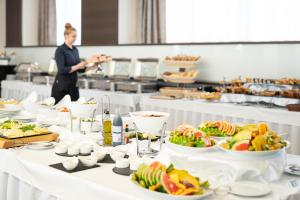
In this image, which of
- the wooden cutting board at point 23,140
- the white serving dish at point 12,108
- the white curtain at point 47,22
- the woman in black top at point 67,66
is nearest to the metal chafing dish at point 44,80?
the woman in black top at point 67,66

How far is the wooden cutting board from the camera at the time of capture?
1.80 meters

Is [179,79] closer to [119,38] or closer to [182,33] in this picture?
[182,33]

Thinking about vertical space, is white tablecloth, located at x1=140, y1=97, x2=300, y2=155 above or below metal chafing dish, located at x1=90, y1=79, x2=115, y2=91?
below

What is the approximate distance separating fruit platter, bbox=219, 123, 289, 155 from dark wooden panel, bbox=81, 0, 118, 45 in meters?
4.00

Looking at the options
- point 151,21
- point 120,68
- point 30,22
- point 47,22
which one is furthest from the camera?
point 30,22

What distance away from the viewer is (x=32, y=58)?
698cm

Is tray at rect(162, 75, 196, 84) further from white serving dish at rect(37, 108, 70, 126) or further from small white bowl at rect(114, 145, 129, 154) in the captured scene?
small white bowl at rect(114, 145, 129, 154)

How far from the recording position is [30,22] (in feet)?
23.9

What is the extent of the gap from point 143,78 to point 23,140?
279 cm

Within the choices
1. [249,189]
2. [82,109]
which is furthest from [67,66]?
[249,189]

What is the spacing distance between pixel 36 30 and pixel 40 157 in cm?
608

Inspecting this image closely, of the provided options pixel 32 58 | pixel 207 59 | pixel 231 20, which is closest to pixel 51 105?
pixel 207 59

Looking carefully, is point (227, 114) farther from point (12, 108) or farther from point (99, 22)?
point (99, 22)

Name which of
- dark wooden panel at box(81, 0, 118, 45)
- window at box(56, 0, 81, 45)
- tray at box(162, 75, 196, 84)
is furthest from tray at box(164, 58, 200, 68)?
window at box(56, 0, 81, 45)
